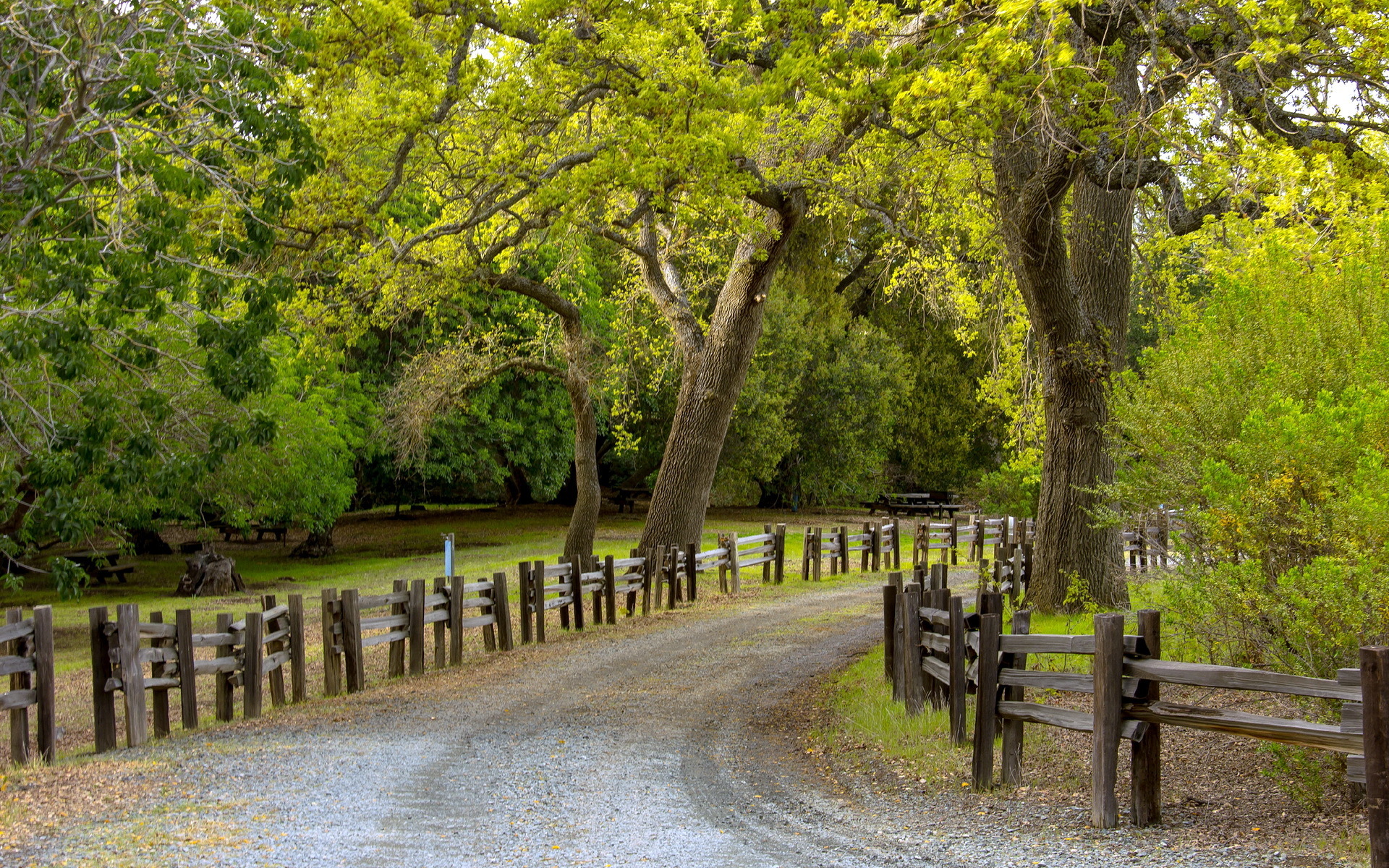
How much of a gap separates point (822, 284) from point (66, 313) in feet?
120

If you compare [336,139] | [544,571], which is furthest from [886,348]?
[336,139]

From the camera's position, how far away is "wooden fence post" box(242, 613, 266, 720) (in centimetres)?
1075

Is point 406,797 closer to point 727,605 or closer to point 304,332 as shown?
point 304,332

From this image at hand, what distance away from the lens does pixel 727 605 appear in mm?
20297

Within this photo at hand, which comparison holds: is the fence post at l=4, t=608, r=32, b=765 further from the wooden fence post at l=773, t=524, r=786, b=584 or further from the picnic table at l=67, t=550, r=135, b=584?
the picnic table at l=67, t=550, r=135, b=584

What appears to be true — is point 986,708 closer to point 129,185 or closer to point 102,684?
point 102,684

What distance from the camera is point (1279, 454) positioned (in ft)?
22.7

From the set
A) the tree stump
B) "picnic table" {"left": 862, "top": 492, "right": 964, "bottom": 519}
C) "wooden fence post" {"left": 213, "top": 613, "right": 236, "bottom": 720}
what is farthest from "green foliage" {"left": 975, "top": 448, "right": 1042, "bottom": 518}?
the tree stump

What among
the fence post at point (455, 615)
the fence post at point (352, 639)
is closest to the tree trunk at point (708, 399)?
the fence post at point (455, 615)

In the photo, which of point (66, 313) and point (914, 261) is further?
point (914, 261)

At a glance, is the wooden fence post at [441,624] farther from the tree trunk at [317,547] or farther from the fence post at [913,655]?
the tree trunk at [317,547]

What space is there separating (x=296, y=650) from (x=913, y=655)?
6.05 metres

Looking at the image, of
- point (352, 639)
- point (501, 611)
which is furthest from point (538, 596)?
point (352, 639)

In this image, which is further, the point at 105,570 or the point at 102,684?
the point at 105,570
